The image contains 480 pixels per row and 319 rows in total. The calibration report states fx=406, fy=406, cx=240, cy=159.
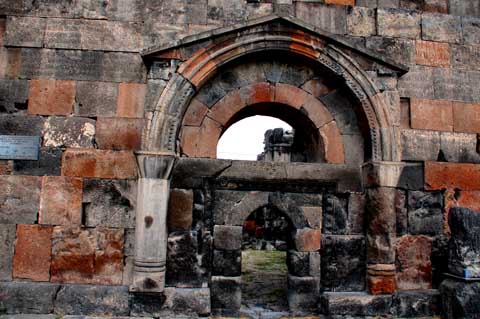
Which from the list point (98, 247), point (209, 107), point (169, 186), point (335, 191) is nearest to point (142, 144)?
point (169, 186)

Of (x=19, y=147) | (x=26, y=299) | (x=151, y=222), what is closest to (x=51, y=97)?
(x=19, y=147)

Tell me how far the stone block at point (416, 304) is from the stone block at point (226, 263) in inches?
80.6

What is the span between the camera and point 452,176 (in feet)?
18.1

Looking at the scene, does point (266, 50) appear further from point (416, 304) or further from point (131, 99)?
point (416, 304)

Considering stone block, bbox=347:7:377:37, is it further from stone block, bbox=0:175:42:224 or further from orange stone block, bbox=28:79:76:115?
stone block, bbox=0:175:42:224

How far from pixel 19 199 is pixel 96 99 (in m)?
1.56

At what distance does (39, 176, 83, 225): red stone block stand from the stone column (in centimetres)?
78

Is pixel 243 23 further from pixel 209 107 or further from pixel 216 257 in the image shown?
pixel 216 257

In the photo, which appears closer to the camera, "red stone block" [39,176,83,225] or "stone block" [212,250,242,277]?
"red stone block" [39,176,83,225]

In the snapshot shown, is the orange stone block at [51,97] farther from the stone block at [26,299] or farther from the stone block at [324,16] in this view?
the stone block at [324,16]

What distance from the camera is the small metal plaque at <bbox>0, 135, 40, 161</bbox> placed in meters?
5.08

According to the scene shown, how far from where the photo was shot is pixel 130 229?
507 cm

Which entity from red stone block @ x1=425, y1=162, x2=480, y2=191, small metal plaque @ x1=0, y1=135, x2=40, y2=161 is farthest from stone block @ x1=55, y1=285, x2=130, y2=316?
red stone block @ x1=425, y1=162, x2=480, y2=191

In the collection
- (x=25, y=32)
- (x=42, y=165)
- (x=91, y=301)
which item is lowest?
(x=91, y=301)
